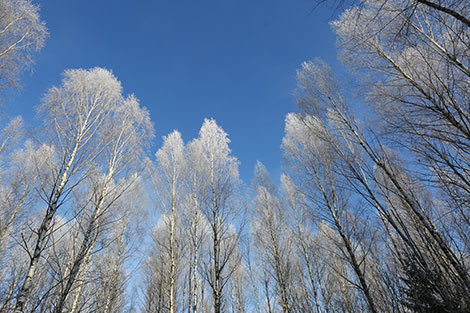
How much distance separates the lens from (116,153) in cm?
579

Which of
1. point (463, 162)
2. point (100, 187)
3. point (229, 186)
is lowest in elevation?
point (463, 162)

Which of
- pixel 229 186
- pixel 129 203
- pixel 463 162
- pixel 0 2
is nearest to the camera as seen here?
pixel 463 162

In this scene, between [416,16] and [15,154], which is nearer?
[416,16]

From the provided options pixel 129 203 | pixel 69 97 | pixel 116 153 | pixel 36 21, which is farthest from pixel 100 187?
pixel 129 203

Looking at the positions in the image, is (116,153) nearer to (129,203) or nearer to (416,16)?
(129,203)

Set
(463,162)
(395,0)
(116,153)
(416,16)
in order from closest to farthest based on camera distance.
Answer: (463,162) → (395,0) → (416,16) → (116,153)

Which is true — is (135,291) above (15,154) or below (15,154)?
below

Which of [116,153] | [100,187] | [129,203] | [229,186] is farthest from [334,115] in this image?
[129,203]

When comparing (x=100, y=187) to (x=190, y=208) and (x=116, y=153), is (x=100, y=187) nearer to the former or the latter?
(x=116, y=153)

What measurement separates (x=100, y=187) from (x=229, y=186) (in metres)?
3.60

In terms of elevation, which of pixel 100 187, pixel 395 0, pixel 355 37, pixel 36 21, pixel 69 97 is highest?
pixel 36 21

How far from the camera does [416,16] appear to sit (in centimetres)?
488

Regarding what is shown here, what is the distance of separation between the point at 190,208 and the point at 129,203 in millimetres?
4413

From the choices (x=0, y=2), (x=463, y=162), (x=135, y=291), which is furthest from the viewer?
(x=135, y=291)
